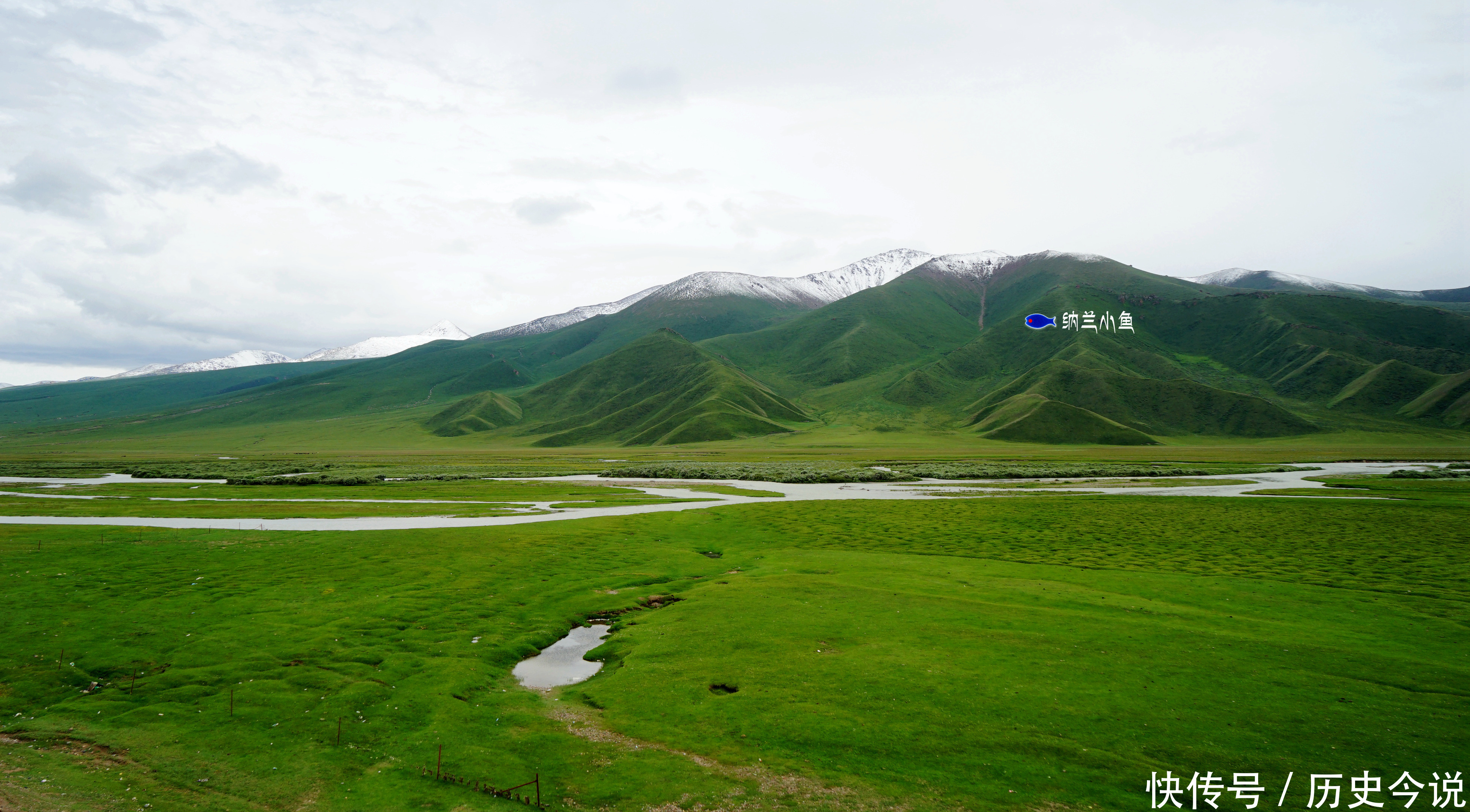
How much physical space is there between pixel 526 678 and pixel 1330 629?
27829 mm

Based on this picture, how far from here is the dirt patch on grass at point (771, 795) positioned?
12273 millimetres

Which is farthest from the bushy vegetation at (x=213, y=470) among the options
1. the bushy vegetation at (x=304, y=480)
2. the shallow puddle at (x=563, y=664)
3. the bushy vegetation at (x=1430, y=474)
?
the bushy vegetation at (x=1430, y=474)

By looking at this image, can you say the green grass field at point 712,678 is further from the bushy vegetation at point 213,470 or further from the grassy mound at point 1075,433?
the grassy mound at point 1075,433

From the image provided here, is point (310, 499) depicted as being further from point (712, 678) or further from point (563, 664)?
point (712, 678)

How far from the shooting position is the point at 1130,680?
59.4 feet

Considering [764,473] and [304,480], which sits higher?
[304,480]

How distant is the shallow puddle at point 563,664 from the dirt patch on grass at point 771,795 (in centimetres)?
577

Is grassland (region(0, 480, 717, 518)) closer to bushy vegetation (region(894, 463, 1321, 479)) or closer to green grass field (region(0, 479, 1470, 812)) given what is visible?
green grass field (region(0, 479, 1470, 812))

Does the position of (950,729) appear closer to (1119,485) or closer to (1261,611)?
(1261,611)

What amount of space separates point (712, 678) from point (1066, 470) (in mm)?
98426

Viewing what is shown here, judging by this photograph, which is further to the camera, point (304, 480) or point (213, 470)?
point (213, 470)

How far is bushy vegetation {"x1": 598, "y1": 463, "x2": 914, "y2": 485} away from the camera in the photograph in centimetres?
9369

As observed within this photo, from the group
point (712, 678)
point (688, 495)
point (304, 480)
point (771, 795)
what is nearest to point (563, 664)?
point (712, 678)

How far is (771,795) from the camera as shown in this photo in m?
12.7
